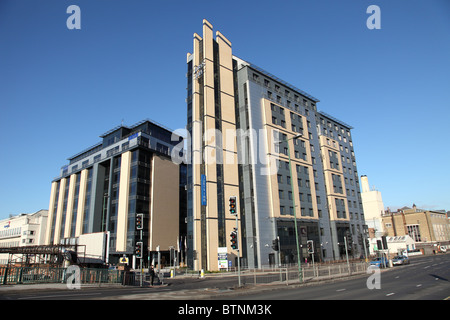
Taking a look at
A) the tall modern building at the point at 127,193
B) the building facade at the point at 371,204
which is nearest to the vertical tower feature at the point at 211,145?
the tall modern building at the point at 127,193

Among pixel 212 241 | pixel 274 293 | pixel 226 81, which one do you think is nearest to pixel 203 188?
pixel 212 241

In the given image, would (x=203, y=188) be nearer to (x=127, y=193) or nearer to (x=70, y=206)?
(x=127, y=193)

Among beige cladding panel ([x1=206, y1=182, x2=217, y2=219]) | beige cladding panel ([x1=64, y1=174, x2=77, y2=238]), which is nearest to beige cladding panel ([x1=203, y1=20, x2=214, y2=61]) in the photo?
beige cladding panel ([x1=206, y1=182, x2=217, y2=219])

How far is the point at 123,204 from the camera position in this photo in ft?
197

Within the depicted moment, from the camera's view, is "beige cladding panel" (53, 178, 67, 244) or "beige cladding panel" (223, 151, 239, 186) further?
"beige cladding panel" (53, 178, 67, 244)

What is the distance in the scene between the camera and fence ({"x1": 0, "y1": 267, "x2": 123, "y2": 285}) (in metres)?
21.7

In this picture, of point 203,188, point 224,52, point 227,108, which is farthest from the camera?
point 224,52

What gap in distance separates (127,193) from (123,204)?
2.42m

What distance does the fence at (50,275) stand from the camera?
21745 mm

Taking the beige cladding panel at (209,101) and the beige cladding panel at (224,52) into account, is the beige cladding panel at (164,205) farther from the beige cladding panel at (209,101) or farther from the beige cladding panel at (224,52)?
the beige cladding panel at (224,52)

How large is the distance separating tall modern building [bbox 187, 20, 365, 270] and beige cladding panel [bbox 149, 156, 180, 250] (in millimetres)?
14498

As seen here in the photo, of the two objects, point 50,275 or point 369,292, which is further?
point 50,275

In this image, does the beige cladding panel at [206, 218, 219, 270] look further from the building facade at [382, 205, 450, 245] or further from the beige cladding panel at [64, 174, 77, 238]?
the building facade at [382, 205, 450, 245]
